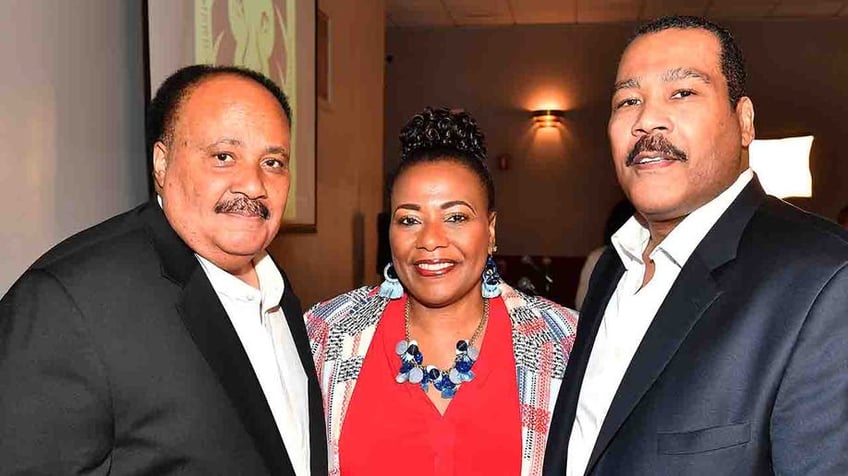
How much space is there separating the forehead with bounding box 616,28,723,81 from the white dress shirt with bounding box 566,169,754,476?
231 millimetres

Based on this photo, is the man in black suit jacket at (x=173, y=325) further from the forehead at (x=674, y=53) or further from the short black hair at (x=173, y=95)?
the forehead at (x=674, y=53)

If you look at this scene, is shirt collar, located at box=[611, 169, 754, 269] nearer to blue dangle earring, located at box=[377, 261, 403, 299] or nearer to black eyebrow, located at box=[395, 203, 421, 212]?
black eyebrow, located at box=[395, 203, 421, 212]

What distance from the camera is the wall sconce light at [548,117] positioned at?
8.43 m

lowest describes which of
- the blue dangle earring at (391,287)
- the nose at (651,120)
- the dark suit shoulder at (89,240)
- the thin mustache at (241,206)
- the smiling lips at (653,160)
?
the blue dangle earring at (391,287)

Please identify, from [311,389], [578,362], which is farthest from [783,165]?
[311,389]

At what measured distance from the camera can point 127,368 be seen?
136cm

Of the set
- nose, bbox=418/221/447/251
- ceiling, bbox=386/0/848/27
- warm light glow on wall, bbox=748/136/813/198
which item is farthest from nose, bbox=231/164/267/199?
ceiling, bbox=386/0/848/27

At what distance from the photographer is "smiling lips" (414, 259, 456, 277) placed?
2.20m

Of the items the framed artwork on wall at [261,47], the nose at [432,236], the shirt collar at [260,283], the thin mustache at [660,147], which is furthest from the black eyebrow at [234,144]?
the framed artwork on wall at [261,47]

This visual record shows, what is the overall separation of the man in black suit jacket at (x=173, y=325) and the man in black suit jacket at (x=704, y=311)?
2.19 ft

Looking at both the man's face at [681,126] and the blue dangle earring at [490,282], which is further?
the blue dangle earring at [490,282]

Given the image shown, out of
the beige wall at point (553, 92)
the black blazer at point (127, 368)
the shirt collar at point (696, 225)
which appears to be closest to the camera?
the black blazer at point (127, 368)

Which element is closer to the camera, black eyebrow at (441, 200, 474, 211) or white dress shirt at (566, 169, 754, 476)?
white dress shirt at (566, 169, 754, 476)

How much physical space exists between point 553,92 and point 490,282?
6.42 metres
